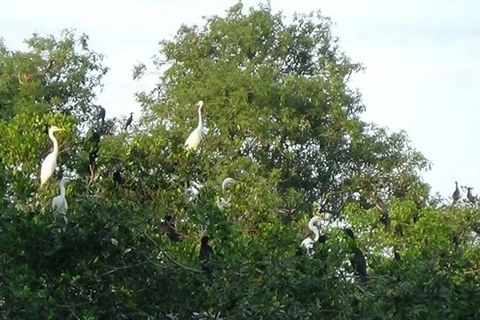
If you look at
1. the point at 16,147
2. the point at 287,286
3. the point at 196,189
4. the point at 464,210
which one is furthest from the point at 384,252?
the point at 287,286

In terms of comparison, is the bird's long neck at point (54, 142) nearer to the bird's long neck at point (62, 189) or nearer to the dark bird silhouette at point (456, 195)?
the bird's long neck at point (62, 189)

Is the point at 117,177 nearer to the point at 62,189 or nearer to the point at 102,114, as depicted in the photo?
the point at 62,189

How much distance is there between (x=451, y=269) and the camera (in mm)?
10008

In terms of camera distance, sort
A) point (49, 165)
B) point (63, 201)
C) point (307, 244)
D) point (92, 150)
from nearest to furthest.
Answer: point (63, 201)
point (92, 150)
point (49, 165)
point (307, 244)

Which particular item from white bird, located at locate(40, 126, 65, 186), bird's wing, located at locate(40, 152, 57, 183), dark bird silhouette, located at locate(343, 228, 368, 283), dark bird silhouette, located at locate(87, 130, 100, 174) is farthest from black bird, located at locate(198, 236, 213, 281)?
bird's wing, located at locate(40, 152, 57, 183)

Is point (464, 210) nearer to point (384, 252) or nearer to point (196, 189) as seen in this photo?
point (384, 252)

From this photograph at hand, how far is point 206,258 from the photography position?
27.5ft

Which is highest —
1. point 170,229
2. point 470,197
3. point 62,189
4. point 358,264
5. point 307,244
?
point 470,197

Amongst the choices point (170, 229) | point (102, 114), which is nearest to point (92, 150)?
point (170, 229)

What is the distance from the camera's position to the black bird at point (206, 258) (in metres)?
7.97

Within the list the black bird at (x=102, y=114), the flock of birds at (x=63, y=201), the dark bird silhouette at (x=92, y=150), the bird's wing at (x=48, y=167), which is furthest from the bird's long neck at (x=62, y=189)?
the black bird at (x=102, y=114)

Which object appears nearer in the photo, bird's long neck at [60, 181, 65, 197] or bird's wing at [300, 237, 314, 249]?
bird's wing at [300, 237, 314, 249]

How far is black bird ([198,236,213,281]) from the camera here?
7.97 meters

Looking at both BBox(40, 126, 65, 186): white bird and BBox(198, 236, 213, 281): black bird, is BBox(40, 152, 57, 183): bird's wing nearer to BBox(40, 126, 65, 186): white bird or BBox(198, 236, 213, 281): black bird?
BBox(40, 126, 65, 186): white bird
